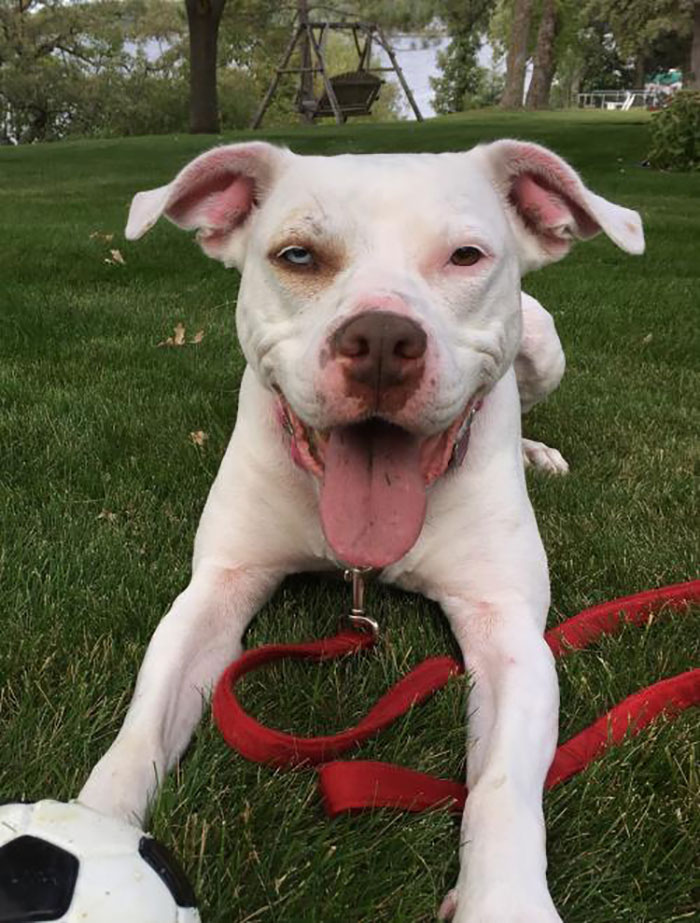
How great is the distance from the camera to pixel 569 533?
3.26 metres

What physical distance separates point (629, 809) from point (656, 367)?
417 centimetres

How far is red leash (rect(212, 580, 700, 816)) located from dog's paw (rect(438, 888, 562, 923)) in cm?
28

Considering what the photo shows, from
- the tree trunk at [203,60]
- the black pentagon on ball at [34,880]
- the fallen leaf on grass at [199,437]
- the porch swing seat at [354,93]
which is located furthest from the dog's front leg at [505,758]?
the tree trunk at [203,60]

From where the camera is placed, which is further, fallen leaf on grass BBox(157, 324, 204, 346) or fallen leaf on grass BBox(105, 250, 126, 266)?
fallen leaf on grass BBox(105, 250, 126, 266)

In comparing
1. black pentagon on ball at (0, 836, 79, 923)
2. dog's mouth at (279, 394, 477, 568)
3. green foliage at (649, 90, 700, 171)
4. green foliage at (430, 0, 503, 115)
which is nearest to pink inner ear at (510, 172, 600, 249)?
dog's mouth at (279, 394, 477, 568)

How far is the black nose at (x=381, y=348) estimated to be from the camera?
6.26 feet

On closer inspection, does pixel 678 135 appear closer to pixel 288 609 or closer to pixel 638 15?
pixel 288 609

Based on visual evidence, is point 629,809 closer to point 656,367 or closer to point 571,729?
point 571,729

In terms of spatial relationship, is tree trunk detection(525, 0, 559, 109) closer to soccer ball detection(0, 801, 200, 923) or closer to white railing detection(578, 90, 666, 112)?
white railing detection(578, 90, 666, 112)

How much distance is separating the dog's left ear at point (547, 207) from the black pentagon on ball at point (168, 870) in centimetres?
184

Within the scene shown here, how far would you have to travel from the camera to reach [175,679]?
2.10 metres

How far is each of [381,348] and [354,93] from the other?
25.7 meters

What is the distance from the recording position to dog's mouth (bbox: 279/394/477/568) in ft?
7.18

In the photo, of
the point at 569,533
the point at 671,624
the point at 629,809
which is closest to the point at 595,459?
the point at 569,533
